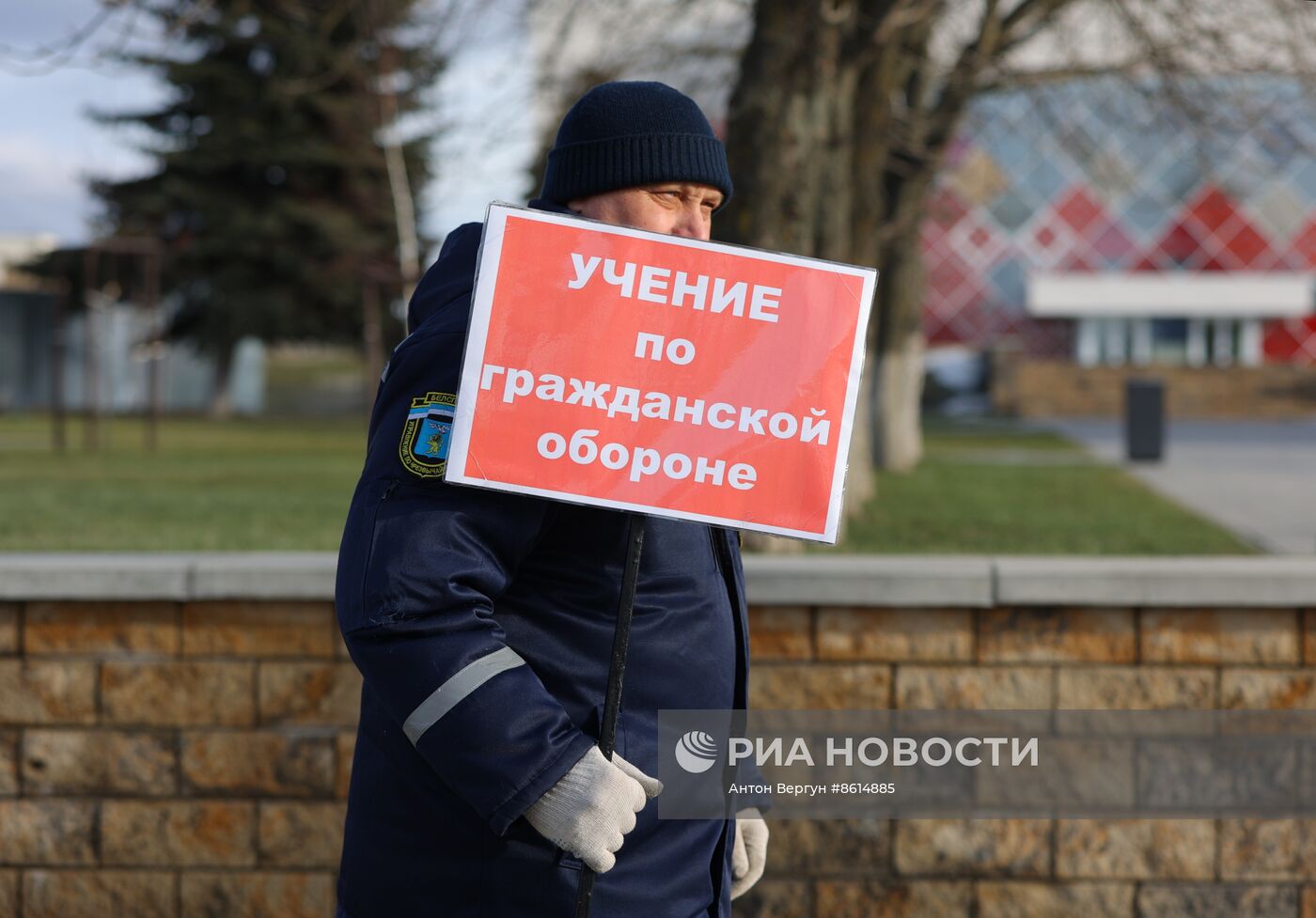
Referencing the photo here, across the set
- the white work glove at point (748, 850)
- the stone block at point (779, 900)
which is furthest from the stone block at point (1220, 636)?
the white work glove at point (748, 850)

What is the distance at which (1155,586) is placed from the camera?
435cm

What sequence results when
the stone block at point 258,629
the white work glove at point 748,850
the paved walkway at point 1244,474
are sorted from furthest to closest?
the paved walkway at point 1244,474
the stone block at point 258,629
the white work glove at point 748,850

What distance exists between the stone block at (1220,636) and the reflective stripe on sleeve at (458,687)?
9.07 ft

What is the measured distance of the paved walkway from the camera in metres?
10.6

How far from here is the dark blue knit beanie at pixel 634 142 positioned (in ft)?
7.76

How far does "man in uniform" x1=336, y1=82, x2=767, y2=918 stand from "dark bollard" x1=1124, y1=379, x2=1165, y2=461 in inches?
659

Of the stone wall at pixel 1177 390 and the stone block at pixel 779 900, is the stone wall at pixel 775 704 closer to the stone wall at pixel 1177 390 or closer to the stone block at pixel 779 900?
the stone block at pixel 779 900

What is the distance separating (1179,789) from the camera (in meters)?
4.42

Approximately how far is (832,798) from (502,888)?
91.4 inches

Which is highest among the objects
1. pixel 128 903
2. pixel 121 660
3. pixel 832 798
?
pixel 121 660

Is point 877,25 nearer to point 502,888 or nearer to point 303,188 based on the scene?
point 502,888

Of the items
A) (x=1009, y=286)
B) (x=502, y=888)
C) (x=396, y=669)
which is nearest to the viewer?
(x=396, y=669)

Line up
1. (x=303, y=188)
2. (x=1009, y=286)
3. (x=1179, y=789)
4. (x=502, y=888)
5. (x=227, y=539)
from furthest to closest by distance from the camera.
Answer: (x=1009, y=286) → (x=303, y=188) → (x=227, y=539) → (x=1179, y=789) → (x=502, y=888)

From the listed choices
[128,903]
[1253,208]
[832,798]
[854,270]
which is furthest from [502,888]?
[1253,208]
